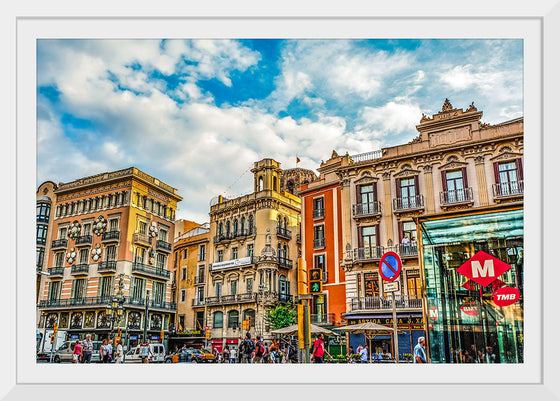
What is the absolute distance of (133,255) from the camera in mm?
20781

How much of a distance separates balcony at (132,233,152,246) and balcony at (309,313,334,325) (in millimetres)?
7496

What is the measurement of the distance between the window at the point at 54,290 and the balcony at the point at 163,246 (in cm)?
410

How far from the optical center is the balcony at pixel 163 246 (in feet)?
70.8

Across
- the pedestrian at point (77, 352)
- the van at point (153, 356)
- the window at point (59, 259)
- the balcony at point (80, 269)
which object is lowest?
the van at point (153, 356)

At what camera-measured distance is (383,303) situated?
17.4 metres

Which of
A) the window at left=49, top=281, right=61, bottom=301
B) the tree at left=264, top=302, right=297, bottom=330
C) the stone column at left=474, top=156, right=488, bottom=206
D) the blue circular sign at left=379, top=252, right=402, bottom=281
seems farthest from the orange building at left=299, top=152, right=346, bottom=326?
the window at left=49, top=281, right=61, bottom=301

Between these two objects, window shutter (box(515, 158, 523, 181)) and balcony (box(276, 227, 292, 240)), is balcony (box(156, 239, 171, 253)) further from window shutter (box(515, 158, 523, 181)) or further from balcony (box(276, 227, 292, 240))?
window shutter (box(515, 158, 523, 181))

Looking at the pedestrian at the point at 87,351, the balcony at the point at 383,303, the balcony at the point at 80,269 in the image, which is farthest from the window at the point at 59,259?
the balcony at the point at 383,303

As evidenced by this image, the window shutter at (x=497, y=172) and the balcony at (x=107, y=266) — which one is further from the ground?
the window shutter at (x=497, y=172)

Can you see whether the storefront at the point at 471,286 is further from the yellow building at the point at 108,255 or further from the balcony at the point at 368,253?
the yellow building at the point at 108,255
